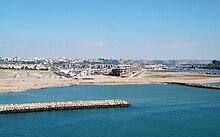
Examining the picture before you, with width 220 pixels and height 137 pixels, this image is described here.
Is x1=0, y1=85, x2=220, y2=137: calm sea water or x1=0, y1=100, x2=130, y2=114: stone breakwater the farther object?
x1=0, y1=100, x2=130, y2=114: stone breakwater

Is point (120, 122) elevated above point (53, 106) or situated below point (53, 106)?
below

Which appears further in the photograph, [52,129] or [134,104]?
[134,104]

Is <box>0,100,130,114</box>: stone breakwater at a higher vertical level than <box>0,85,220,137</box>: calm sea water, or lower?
higher

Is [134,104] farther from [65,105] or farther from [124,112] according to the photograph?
[65,105]

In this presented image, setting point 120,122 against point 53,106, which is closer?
point 120,122

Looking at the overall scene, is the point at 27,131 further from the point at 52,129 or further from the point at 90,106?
the point at 90,106

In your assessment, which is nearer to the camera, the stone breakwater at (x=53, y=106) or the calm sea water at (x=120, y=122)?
the calm sea water at (x=120, y=122)

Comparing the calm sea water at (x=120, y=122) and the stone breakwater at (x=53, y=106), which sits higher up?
the stone breakwater at (x=53, y=106)

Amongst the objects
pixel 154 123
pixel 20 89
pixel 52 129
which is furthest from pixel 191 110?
pixel 20 89

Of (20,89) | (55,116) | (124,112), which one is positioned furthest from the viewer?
(20,89)

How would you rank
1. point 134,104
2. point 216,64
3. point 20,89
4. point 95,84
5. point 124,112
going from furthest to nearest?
point 216,64
point 95,84
point 20,89
point 134,104
point 124,112
